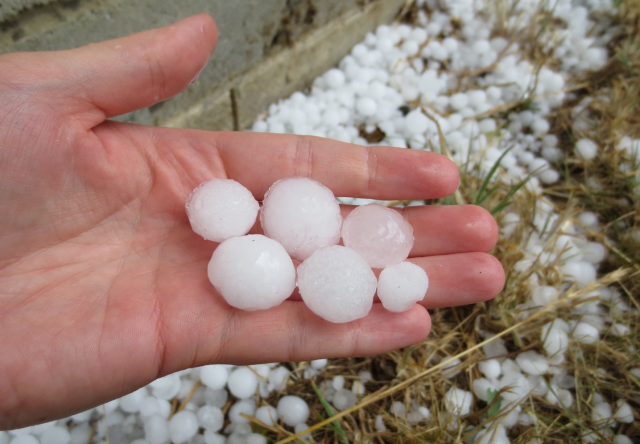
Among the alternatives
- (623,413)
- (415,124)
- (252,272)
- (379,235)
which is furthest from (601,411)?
(415,124)

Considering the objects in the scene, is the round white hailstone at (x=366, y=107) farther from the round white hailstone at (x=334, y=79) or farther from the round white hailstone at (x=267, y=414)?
the round white hailstone at (x=267, y=414)

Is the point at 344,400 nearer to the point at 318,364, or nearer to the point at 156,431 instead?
the point at 318,364

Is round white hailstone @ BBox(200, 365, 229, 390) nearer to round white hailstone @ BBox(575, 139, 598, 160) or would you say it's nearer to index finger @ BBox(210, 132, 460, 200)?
index finger @ BBox(210, 132, 460, 200)

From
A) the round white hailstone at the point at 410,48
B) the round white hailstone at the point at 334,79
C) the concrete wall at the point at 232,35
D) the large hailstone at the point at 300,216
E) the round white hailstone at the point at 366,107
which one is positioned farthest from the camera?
the round white hailstone at the point at 410,48

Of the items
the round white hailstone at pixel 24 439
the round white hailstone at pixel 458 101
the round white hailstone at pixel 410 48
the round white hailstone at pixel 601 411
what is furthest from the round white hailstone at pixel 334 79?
the round white hailstone at pixel 24 439

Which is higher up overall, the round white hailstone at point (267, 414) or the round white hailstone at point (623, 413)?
the round white hailstone at point (623, 413)

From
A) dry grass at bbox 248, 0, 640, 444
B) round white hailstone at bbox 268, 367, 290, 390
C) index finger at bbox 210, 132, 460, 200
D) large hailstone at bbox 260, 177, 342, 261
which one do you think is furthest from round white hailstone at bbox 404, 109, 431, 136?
round white hailstone at bbox 268, 367, 290, 390
